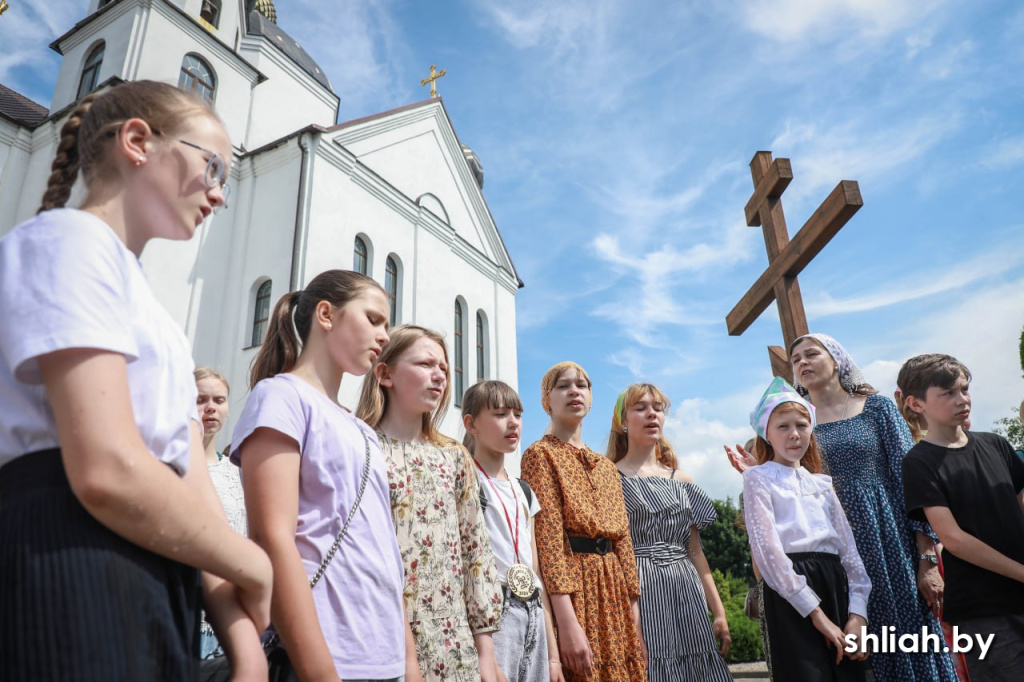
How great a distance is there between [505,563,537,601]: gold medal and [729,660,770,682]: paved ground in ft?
29.8

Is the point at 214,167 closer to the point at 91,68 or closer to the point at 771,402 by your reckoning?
the point at 771,402

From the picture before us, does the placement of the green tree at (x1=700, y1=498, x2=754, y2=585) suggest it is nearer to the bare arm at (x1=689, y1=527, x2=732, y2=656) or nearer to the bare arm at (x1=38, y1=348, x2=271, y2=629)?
the bare arm at (x1=689, y1=527, x2=732, y2=656)

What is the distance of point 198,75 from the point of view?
15500 millimetres

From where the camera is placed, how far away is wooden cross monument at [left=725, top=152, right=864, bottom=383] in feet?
16.1

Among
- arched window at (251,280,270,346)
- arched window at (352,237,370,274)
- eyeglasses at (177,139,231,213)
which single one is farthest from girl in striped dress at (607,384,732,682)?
arched window at (352,237,370,274)

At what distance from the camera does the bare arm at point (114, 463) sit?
969 millimetres

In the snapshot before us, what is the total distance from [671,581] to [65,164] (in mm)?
3143

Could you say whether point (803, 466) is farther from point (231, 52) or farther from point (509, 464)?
point (231, 52)

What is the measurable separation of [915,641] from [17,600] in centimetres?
Answer: 366

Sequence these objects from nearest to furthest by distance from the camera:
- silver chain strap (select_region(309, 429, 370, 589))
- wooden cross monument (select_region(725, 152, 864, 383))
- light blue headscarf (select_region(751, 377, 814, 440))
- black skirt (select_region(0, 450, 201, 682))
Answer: black skirt (select_region(0, 450, 201, 682)), silver chain strap (select_region(309, 429, 370, 589)), light blue headscarf (select_region(751, 377, 814, 440)), wooden cross monument (select_region(725, 152, 864, 383))

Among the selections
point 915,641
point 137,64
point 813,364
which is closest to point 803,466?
point 813,364

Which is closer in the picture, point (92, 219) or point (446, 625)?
point (92, 219)


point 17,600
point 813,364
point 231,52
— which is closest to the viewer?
point 17,600

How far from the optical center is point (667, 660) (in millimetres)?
3293
